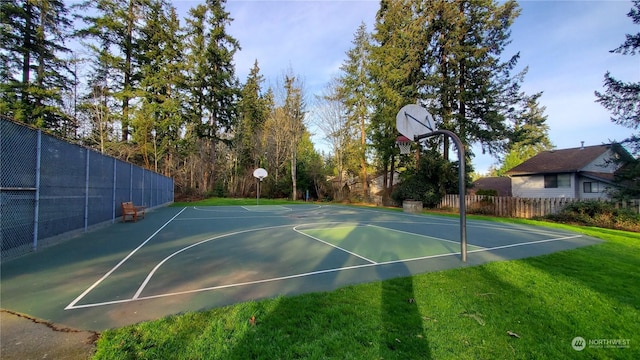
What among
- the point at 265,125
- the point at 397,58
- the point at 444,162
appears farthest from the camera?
the point at 265,125

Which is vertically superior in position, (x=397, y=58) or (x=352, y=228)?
(x=397, y=58)

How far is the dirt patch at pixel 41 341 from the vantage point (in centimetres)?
233

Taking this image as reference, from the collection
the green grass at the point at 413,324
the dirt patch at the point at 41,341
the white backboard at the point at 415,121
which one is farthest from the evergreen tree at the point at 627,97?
the dirt patch at the point at 41,341

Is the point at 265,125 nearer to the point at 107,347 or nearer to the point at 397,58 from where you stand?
the point at 397,58

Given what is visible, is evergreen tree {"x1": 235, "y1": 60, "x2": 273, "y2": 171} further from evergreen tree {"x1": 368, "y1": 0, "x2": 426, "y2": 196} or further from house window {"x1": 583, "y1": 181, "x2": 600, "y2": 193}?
house window {"x1": 583, "y1": 181, "x2": 600, "y2": 193}

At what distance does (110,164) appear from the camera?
33.8 ft

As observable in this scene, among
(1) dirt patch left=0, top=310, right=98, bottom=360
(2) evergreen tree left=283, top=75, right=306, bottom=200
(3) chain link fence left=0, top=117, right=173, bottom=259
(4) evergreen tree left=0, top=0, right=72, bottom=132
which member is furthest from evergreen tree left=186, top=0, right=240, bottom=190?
(1) dirt patch left=0, top=310, right=98, bottom=360

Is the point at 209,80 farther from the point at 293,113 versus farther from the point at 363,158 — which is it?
the point at 363,158

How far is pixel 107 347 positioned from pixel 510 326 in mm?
3878

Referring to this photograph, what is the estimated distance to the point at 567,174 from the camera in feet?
70.3

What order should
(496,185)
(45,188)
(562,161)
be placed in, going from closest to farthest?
(45,188)
(562,161)
(496,185)

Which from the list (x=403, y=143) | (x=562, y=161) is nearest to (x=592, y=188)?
(x=562, y=161)

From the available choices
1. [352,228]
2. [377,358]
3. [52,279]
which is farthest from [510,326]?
[352,228]

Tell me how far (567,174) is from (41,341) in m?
29.1
